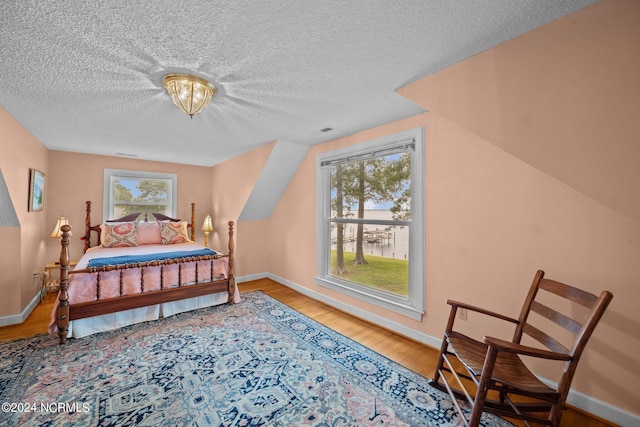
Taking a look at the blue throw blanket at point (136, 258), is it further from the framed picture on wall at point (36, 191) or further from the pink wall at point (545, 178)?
the pink wall at point (545, 178)

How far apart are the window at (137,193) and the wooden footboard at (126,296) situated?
80.3 inches

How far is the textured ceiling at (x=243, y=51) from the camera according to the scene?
3.86 feet

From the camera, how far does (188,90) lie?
1.81m

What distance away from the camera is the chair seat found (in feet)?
4.05

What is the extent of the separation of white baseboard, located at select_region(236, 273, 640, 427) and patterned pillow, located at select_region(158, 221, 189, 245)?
3.97ft

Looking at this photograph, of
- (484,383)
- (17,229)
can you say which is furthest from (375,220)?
(17,229)

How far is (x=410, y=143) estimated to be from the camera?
249 centimetres

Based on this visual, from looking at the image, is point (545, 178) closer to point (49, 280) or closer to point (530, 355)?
point (530, 355)

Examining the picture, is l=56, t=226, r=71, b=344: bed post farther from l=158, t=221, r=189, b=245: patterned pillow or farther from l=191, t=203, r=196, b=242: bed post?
l=191, t=203, r=196, b=242: bed post

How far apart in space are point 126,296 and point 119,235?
5.34 ft

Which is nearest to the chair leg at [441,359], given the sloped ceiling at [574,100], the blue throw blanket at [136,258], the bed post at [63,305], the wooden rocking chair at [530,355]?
the wooden rocking chair at [530,355]

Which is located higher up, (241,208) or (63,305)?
(241,208)

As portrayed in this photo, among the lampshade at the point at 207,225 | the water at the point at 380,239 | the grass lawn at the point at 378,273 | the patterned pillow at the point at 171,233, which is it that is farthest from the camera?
the lampshade at the point at 207,225

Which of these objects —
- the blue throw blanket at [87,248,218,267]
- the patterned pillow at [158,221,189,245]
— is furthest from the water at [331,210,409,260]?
the patterned pillow at [158,221,189,245]
